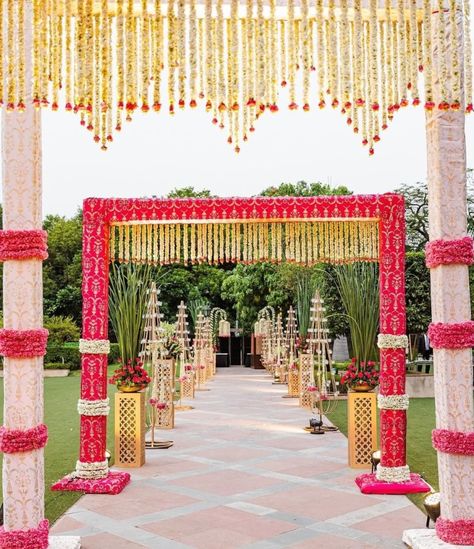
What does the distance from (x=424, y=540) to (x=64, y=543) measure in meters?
2.43

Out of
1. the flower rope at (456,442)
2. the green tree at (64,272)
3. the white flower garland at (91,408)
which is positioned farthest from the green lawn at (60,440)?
the green tree at (64,272)

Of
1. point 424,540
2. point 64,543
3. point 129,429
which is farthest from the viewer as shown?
point 129,429

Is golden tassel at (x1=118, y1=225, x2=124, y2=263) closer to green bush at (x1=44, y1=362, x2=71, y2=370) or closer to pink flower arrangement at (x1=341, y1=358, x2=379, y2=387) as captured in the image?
pink flower arrangement at (x1=341, y1=358, x2=379, y2=387)

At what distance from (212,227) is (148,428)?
4601 mm

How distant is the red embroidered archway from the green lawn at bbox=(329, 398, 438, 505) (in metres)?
0.78

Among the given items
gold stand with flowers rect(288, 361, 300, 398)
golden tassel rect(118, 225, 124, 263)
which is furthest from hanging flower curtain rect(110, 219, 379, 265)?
gold stand with flowers rect(288, 361, 300, 398)

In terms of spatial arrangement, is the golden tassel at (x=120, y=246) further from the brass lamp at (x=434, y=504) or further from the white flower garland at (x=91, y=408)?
the brass lamp at (x=434, y=504)

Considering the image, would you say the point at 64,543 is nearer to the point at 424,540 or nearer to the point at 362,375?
the point at 424,540

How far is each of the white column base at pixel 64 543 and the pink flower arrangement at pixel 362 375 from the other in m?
3.82

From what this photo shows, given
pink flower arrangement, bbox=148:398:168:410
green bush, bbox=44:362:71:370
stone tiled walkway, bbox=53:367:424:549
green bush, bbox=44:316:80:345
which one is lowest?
stone tiled walkway, bbox=53:367:424:549

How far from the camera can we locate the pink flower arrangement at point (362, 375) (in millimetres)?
7715

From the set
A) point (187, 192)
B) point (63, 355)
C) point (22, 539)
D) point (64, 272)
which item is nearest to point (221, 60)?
point (22, 539)

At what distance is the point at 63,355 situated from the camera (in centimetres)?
2316

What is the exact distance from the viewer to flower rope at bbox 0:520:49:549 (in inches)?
165
